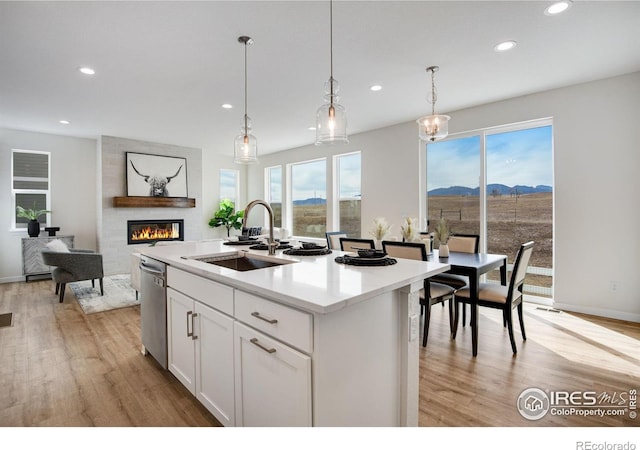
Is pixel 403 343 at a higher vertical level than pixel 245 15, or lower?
lower

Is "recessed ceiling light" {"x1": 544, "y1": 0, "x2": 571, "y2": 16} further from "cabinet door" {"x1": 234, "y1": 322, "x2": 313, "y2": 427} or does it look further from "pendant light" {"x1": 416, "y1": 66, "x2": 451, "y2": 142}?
"cabinet door" {"x1": 234, "y1": 322, "x2": 313, "y2": 427}

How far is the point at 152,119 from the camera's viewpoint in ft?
16.4

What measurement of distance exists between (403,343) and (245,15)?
2.49 m

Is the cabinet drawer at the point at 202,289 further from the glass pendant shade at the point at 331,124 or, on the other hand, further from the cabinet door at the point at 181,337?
the glass pendant shade at the point at 331,124

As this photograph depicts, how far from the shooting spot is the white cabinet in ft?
5.38

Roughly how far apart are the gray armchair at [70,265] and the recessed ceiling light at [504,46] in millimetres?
5501

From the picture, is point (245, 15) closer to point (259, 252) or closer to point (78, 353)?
point (259, 252)

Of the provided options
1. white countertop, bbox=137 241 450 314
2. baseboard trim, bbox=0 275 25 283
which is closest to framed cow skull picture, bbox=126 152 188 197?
baseboard trim, bbox=0 275 25 283

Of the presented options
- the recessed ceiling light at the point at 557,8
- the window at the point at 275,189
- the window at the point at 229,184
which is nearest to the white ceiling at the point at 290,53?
the recessed ceiling light at the point at 557,8

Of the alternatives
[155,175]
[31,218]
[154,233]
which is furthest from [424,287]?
[31,218]

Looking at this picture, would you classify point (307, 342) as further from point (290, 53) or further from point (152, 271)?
point (290, 53)

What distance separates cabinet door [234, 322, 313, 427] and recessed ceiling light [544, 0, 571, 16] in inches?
114

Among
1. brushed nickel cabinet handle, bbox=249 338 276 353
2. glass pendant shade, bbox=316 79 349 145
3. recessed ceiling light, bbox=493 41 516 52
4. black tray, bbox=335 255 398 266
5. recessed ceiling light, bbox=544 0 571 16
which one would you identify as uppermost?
recessed ceiling light, bbox=493 41 516 52

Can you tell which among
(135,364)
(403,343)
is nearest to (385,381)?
(403,343)
